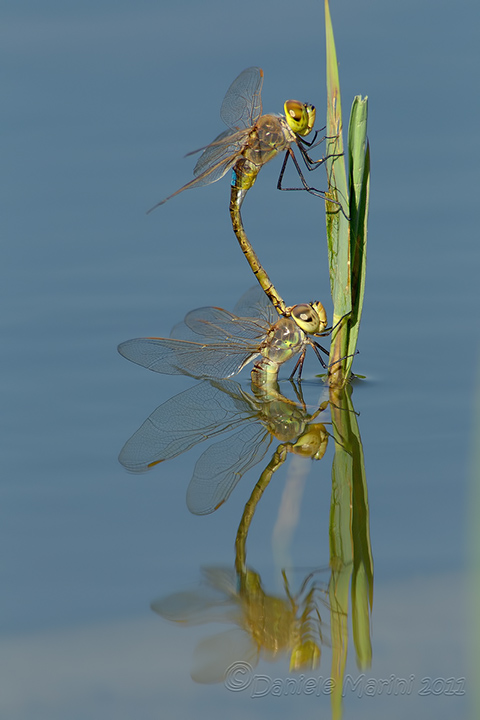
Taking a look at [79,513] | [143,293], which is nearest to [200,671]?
[79,513]

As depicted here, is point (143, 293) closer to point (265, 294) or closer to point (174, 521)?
point (265, 294)

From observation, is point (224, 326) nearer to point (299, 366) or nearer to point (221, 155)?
point (299, 366)

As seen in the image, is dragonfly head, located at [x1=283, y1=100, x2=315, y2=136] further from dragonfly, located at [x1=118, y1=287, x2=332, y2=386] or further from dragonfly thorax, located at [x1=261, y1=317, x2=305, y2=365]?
dragonfly thorax, located at [x1=261, y1=317, x2=305, y2=365]

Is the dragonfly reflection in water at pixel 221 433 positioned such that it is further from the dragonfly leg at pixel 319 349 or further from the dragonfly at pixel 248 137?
the dragonfly at pixel 248 137

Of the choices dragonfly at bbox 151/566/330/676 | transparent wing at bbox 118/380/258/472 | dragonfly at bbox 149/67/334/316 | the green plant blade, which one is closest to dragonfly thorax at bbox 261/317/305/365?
dragonfly at bbox 149/67/334/316

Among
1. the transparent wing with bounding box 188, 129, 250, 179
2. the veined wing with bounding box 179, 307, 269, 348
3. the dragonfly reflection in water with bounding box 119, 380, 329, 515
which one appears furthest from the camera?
the veined wing with bounding box 179, 307, 269, 348

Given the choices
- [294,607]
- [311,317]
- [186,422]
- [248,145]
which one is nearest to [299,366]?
[311,317]

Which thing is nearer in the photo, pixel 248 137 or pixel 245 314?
pixel 248 137

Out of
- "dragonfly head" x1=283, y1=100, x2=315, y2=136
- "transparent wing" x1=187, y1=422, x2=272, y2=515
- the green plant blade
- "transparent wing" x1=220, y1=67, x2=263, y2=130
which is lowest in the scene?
"transparent wing" x1=187, y1=422, x2=272, y2=515
